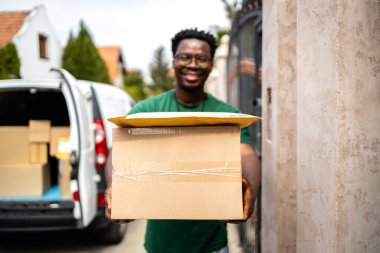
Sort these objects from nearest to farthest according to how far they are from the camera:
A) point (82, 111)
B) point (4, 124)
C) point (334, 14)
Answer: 1. point (334, 14)
2. point (82, 111)
3. point (4, 124)

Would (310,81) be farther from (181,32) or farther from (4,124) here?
(4,124)

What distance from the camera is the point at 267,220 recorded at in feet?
7.87

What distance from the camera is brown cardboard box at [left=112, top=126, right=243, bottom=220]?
56.9 inches

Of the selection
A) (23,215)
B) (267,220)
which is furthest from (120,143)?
(23,215)

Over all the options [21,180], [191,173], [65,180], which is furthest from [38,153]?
[191,173]

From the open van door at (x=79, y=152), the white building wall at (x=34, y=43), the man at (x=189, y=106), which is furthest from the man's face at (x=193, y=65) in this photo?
the white building wall at (x=34, y=43)

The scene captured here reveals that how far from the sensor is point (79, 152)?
11.9 feet

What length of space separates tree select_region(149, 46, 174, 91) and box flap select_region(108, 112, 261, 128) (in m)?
53.2

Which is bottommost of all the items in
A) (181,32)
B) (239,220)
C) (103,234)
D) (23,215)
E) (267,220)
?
(103,234)

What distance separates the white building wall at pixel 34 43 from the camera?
→ 1549 centimetres

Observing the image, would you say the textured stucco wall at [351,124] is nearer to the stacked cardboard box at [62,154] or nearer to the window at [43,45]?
the stacked cardboard box at [62,154]

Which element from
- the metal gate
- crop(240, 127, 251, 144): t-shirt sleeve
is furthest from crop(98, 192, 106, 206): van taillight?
crop(240, 127, 251, 144): t-shirt sleeve

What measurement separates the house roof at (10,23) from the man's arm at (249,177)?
47.8 feet

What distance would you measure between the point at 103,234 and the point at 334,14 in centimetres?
384
